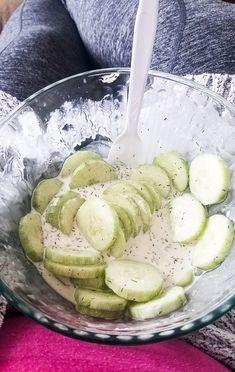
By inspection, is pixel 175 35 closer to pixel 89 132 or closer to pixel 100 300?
pixel 89 132

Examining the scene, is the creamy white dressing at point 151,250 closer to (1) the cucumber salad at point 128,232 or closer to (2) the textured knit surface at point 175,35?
(1) the cucumber salad at point 128,232

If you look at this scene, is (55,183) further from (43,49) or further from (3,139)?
(43,49)

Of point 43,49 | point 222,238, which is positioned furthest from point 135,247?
point 43,49

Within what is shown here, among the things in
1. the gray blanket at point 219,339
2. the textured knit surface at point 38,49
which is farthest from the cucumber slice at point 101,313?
the textured knit surface at point 38,49

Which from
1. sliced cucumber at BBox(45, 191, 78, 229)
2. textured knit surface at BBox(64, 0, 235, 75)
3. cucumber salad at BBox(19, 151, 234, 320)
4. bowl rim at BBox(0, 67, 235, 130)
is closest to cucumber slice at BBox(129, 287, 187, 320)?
cucumber salad at BBox(19, 151, 234, 320)

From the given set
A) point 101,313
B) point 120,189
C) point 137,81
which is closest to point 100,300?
point 101,313
